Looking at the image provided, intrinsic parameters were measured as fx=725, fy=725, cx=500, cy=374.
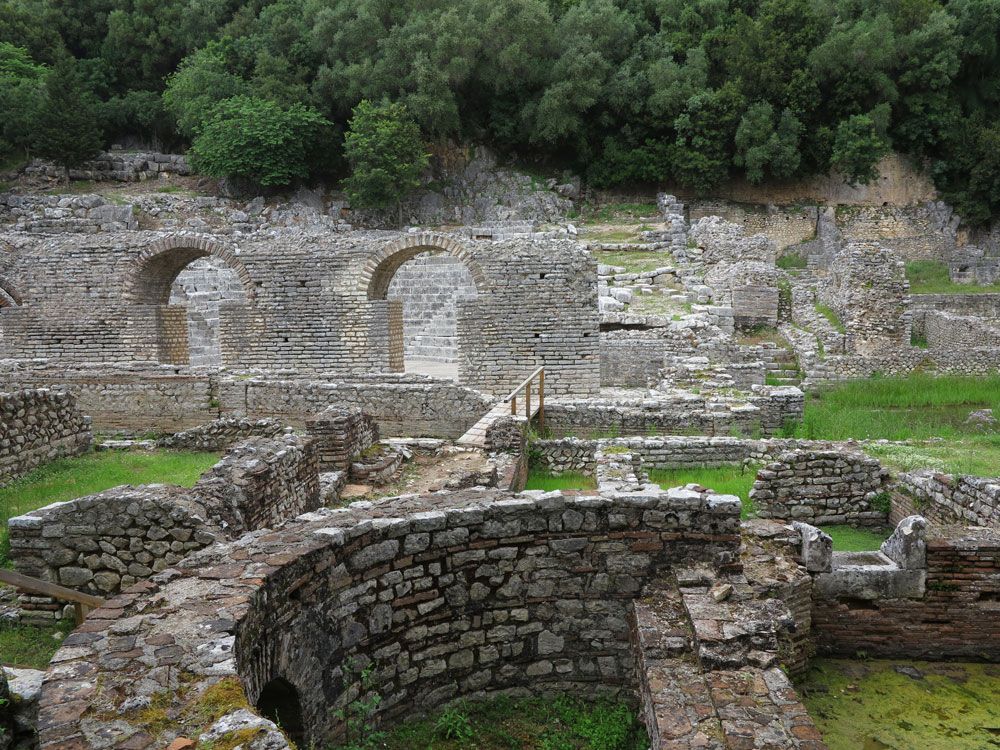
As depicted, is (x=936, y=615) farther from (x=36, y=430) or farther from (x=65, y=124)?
(x=65, y=124)

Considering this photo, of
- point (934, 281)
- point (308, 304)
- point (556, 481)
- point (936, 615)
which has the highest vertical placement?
point (934, 281)

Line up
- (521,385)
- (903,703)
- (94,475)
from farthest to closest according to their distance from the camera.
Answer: (521,385) → (94,475) → (903,703)

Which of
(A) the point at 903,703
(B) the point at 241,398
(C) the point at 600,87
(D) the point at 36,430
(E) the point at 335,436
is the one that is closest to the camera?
(A) the point at 903,703

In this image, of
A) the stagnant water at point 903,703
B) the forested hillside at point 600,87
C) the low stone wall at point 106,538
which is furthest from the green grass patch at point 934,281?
the low stone wall at point 106,538

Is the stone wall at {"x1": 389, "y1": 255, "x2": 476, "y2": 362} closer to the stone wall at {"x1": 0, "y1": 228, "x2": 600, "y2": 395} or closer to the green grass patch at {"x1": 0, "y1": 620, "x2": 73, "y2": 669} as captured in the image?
the stone wall at {"x1": 0, "y1": 228, "x2": 600, "y2": 395}

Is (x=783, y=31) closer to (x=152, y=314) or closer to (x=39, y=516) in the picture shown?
(x=152, y=314)

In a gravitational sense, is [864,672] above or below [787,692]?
below

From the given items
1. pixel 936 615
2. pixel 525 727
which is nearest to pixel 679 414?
pixel 936 615

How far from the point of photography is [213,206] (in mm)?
30922

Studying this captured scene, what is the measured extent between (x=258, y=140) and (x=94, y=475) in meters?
26.0

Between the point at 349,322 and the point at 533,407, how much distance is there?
4307 mm

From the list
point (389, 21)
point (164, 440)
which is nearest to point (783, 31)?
point (389, 21)

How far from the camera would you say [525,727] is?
3896mm

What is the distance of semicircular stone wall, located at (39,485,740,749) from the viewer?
2.96 metres
